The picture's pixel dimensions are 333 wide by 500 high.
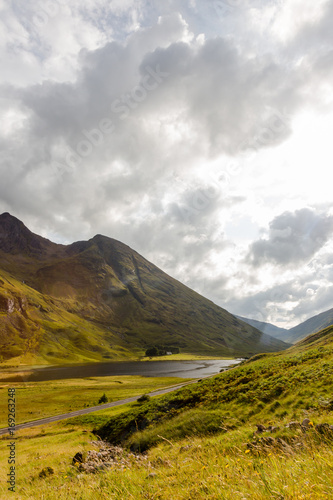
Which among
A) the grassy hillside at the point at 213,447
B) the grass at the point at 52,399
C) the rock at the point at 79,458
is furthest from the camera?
the grass at the point at 52,399

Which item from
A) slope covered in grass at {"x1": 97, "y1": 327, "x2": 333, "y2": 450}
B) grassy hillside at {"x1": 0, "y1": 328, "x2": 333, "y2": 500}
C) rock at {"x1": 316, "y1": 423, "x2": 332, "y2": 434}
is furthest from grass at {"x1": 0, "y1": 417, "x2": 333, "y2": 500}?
slope covered in grass at {"x1": 97, "y1": 327, "x2": 333, "y2": 450}

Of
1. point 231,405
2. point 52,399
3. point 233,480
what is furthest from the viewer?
point 52,399

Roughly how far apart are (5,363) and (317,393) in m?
233

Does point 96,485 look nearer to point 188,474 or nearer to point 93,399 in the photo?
point 188,474

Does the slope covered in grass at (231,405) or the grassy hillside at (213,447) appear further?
the slope covered in grass at (231,405)

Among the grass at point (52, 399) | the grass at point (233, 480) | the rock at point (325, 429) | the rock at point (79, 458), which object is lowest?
the grass at point (52, 399)

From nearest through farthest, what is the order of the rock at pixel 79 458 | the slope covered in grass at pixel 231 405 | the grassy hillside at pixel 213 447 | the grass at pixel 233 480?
the grass at pixel 233 480, the grassy hillside at pixel 213 447, the slope covered in grass at pixel 231 405, the rock at pixel 79 458

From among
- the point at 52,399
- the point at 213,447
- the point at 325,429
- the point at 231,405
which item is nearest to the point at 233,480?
the point at 325,429

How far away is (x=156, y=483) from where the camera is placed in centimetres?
761

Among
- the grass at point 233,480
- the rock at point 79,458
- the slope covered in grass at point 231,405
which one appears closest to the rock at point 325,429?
the grass at point 233,480

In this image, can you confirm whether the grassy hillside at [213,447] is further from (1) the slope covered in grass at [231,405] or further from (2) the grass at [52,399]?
(2) the grass at [52,399]

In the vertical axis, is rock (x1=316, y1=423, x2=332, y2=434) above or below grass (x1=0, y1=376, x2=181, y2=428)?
above

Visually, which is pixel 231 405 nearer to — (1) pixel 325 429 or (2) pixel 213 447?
(2) pixel 213 447

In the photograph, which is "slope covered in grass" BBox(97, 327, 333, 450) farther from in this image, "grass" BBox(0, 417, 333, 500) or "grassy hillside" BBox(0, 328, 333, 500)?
"grass" BBox(0, 417, 333, 500)
